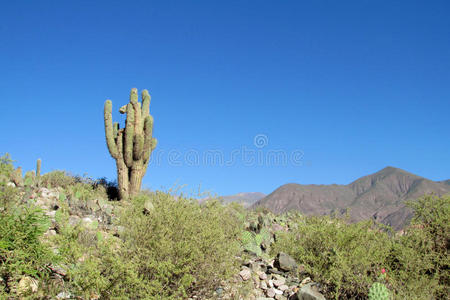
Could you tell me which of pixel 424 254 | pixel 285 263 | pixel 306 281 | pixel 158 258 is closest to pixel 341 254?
pixel 306 281

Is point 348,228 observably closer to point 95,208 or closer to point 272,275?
point 272,275

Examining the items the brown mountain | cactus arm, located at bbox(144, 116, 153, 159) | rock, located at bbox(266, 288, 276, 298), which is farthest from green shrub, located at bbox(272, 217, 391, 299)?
the brown mountain

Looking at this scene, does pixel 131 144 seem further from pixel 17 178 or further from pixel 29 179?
pixel 17 178

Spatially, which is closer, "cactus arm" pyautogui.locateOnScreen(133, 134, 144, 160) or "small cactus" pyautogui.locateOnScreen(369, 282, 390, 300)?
"small cactus" pyautogui.locateOnScreen(369, 282, 390, 300)

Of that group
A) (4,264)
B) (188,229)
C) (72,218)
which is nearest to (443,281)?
(188,229)

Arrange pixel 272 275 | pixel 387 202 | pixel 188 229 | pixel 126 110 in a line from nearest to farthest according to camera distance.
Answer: pixel 188 229
pixel 272 275
pixel 126 110
pixel 387 202

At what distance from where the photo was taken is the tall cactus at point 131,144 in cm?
1908

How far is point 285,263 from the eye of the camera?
317 inches

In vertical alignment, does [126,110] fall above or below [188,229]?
above

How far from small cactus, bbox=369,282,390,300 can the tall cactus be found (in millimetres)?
14462

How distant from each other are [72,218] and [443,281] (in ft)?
33.0

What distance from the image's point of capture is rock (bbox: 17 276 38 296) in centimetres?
525

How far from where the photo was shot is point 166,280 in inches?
230

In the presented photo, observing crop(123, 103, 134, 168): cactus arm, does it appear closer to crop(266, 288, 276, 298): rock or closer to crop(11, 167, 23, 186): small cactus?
crop(11, 167, 23, 186): small cactus
